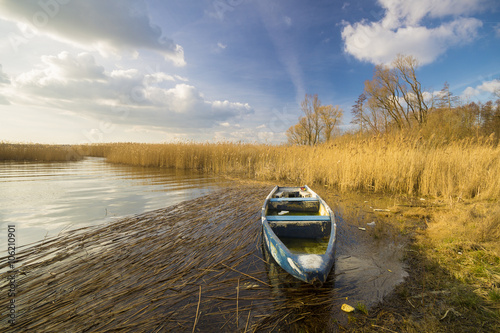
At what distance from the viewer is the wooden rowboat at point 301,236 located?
6.87ft

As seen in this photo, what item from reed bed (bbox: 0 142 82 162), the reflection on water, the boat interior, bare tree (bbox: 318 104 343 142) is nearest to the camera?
the boat interior

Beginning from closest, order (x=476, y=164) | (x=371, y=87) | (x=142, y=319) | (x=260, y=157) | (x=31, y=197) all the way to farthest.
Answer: (x=142, y=319) < (x=31, y=197) < (x=476, y=164) < (x=260, y=157) < (x=371, y=87)

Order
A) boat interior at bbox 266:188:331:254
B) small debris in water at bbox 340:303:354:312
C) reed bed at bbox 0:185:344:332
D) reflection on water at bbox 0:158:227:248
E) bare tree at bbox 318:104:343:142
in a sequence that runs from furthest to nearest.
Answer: bare tree at bbox 318:104:343:142
reflection on water at bbox 0:158:227:248
boat interior at bbox 266:188:331:254
small debris in water at bbox 340:303:354:312
reed bed at bbox 0:185:344:332

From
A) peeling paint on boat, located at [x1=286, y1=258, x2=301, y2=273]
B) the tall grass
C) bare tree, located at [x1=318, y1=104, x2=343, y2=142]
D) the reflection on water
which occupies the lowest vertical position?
the reflection on water

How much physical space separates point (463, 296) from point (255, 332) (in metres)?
2.33

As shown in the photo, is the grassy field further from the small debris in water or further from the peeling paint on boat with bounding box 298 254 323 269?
the peeling paint on boat with bounding box 298 254 323 269

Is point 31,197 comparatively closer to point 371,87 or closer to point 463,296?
point 463,296

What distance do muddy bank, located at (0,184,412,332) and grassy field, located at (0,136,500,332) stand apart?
38 centimetres

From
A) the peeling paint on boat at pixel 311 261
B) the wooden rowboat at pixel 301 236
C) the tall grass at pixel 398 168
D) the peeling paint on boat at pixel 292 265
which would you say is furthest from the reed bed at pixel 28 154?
the peeling paint on boat at pixel 311 261

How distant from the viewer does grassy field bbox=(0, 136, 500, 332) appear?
208cm

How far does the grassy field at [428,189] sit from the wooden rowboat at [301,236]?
638 mm

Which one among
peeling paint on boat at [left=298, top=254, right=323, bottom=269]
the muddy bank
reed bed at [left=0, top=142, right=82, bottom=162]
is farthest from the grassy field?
reed bed at [left=0, top=142, right=82, bottom=162]

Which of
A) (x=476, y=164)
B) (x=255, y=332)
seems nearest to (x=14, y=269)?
(x=255, y=332)

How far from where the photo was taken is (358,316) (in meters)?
2.00
